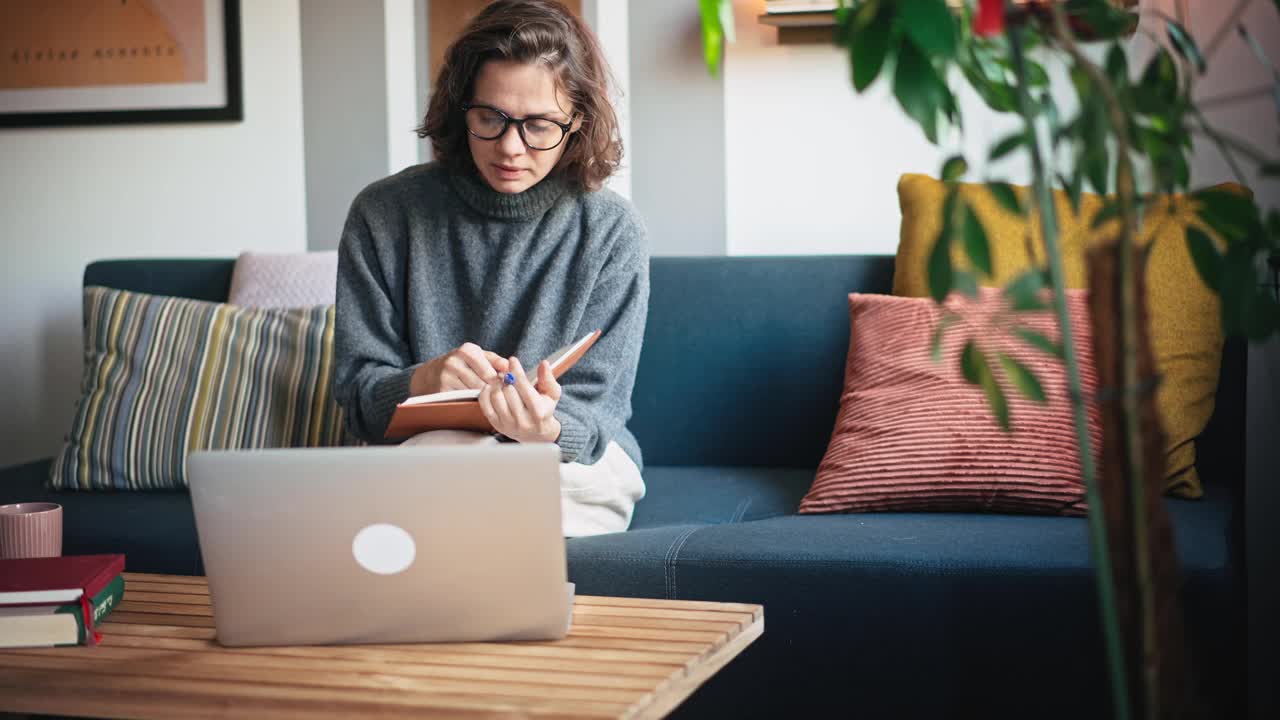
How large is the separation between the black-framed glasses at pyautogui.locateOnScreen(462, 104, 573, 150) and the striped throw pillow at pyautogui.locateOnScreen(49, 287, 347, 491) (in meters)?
0.62

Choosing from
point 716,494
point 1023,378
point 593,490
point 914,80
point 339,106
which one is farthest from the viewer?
point 339,106

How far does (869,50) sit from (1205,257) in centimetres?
31

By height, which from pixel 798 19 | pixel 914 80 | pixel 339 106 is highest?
pixel 798 19

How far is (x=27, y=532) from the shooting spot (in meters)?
1.35

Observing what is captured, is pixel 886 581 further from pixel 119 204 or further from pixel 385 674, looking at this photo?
pixel 119 204

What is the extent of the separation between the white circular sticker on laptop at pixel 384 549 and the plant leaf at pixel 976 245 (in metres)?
0.54

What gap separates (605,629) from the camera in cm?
117

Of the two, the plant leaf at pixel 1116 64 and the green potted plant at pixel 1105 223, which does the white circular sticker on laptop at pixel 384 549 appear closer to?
the green potted plant at pixel 1105 223

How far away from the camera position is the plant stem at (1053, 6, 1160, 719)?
778 mm

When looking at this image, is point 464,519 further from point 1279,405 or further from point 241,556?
point 1279,405

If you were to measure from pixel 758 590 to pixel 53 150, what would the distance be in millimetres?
2262

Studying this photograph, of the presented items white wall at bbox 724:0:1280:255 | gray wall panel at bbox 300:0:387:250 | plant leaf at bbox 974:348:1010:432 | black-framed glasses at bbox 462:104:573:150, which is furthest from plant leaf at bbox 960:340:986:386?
gray wall panel at bbox 300:0:387:250

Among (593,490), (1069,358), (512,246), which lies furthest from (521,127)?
(1069,358)

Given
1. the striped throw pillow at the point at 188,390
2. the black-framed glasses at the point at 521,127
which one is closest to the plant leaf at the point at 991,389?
the black-framed glasses at the point at 521,127
